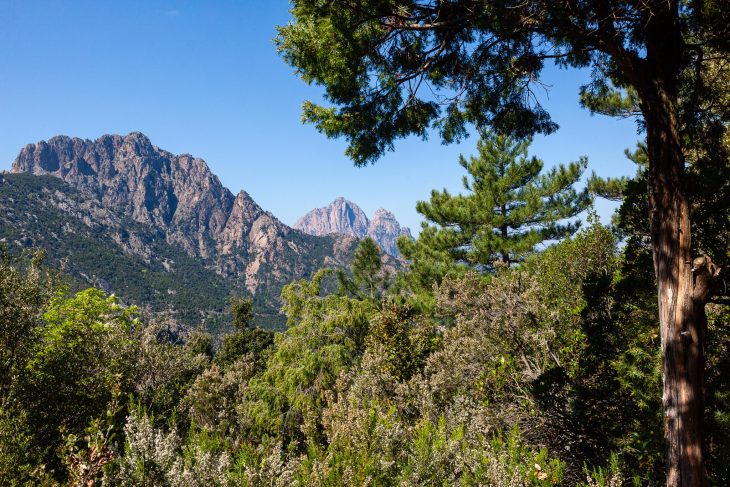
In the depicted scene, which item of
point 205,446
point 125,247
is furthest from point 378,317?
point 125,247

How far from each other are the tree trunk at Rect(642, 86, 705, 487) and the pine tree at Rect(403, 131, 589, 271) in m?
13.1

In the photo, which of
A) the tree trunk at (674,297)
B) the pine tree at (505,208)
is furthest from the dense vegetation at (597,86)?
the pine tree at (505,208)

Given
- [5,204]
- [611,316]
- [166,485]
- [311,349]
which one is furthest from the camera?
[5,204]

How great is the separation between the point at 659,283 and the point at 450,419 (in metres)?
3.64

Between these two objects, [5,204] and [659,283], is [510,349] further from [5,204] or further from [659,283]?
[5,204]

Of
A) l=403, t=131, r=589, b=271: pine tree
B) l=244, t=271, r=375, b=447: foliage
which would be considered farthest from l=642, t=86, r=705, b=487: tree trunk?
l=403, t=131, r=589, b=271: pine tree

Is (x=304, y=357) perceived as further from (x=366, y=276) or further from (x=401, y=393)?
(x=366, y=276)

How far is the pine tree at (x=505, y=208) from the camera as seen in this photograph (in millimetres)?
16797

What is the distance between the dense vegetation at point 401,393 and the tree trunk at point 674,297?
0.58 m

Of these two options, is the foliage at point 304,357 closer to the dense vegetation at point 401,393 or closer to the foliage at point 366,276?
the dense vegetation at point 401,393

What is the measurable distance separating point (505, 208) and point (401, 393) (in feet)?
39.0

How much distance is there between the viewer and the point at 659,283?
366 centimetres

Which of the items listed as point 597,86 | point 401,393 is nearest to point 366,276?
point 401,393

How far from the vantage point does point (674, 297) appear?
349cm
